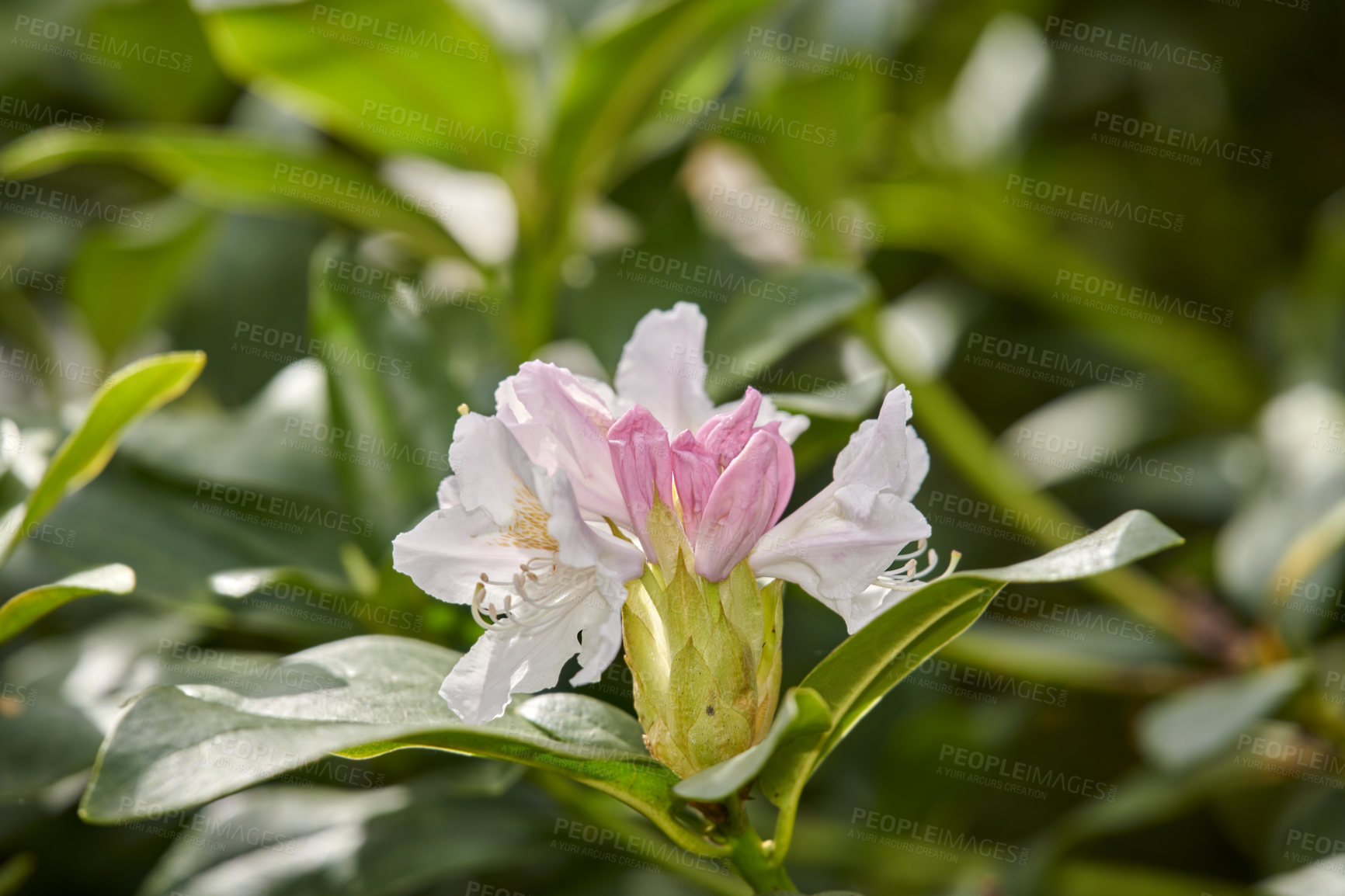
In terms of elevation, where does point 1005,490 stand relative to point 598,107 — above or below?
below

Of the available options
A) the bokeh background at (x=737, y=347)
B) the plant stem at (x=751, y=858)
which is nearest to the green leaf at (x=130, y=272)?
the bokeh background at (x=737, y=347)

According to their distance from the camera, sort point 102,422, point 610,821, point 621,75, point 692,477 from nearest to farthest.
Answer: point 692,477 → point 102,422 → point 610,821 → point 621,75

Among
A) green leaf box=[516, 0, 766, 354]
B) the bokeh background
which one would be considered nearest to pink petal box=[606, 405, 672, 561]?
the bokeh background

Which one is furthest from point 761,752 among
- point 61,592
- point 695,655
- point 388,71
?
point 388,71

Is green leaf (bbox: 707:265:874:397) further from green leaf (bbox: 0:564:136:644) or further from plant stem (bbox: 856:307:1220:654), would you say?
green leaf (bbox: 0:564:136:644)

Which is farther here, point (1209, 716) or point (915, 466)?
point (1209, 716)

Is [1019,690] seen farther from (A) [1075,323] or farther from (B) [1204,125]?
(B) [1204,125]

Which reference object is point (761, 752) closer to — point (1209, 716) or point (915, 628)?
point (915, 628)

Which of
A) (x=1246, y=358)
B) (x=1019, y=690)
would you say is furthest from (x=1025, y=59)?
(x=1019, y=690)
